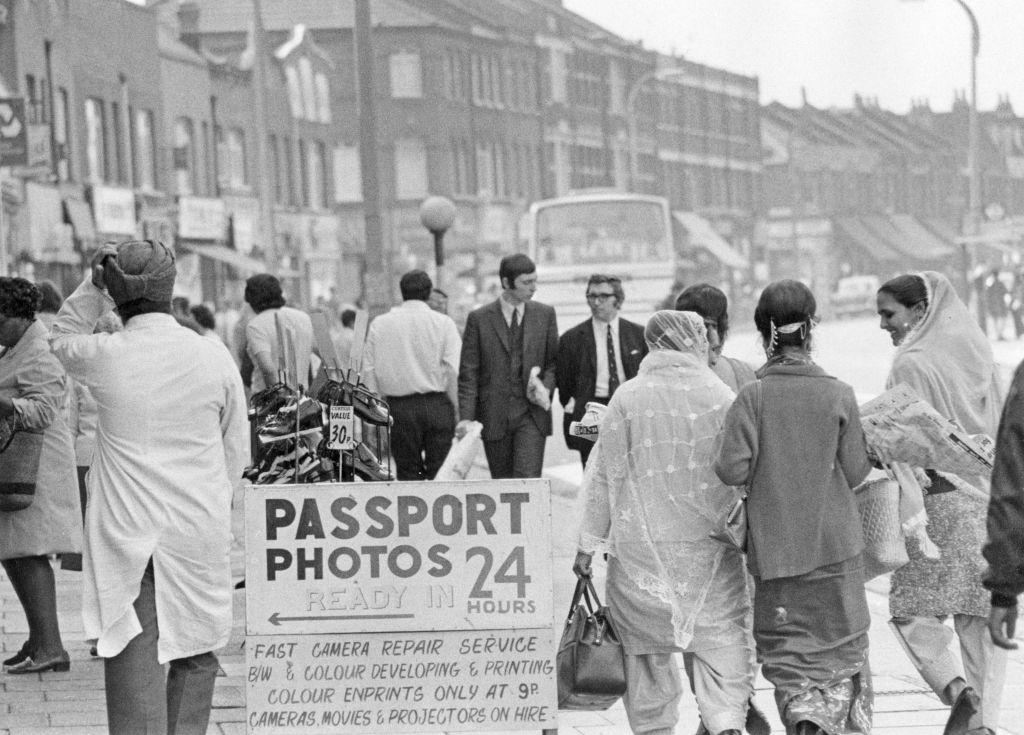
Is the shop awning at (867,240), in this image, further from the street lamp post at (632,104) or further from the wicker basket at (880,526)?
the wicker basket at (880,526)

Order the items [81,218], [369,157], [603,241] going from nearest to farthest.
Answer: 1. [369,157]
2. [603,241]
3. [81,218]

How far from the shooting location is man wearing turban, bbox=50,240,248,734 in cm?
626

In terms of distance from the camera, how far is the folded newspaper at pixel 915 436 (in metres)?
6.97

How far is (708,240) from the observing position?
94.9 m

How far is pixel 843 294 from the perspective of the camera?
276 ft

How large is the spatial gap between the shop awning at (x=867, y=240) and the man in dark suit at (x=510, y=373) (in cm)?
10395

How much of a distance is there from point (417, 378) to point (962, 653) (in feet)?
17.6

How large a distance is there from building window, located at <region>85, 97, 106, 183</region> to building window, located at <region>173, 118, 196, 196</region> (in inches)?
271

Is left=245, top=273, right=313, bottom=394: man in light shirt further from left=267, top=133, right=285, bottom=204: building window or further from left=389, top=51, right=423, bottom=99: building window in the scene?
left=389, top=51, right=423, bottom=99: building window

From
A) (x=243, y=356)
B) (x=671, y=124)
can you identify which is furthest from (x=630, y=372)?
(x=671, y=124)

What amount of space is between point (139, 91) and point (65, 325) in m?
42.6

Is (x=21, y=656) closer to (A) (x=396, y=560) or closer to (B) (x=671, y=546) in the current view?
(A) (x=396, y=560)

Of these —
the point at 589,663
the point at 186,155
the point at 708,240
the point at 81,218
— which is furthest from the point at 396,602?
the point at 708,240

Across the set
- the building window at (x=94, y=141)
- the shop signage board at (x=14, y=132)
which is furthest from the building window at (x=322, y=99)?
the shop signage board at (x=14, y=132)
